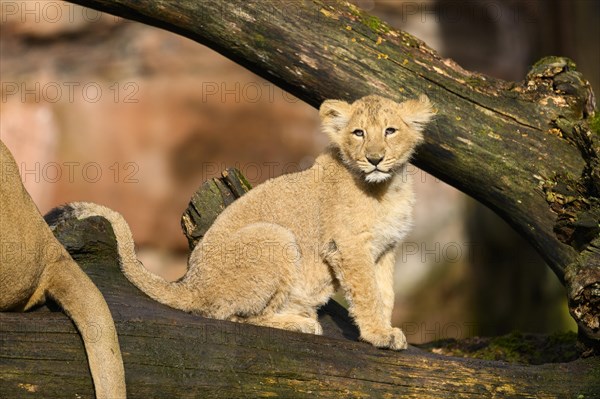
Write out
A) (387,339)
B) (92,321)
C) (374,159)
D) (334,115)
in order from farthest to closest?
1. (334,115)
2. (374,159)
3. (387,339)
4. (92,321)

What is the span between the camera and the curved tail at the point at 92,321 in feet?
17.7

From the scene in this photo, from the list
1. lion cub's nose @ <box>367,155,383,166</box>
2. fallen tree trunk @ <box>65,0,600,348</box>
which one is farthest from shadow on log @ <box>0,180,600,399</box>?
fallen tree trunk @ <box>65,0,600,348</box>

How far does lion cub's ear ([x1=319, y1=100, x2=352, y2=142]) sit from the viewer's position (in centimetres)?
713

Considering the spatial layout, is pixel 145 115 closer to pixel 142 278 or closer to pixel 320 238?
pixel 320 238

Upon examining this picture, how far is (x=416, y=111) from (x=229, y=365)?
2593mm

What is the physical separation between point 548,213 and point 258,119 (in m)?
7.87

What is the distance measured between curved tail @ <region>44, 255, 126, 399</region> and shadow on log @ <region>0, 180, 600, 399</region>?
57 millimetres

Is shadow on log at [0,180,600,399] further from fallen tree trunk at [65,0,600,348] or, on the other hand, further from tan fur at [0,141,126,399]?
fallen tree trunk at [65,0,600,348]

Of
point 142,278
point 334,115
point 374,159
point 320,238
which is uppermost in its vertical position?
point 334,115

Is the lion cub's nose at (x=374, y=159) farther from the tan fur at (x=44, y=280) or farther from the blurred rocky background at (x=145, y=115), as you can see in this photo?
the blurred rocky background at (x=145, y=115)

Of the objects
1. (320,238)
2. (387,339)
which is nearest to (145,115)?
(320,238)

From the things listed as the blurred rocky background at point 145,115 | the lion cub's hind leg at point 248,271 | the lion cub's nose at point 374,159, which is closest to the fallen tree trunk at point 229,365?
the lion cub's hind leg at point 248,271

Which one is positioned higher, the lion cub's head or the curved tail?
the lion cub's head

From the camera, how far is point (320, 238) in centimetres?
712
